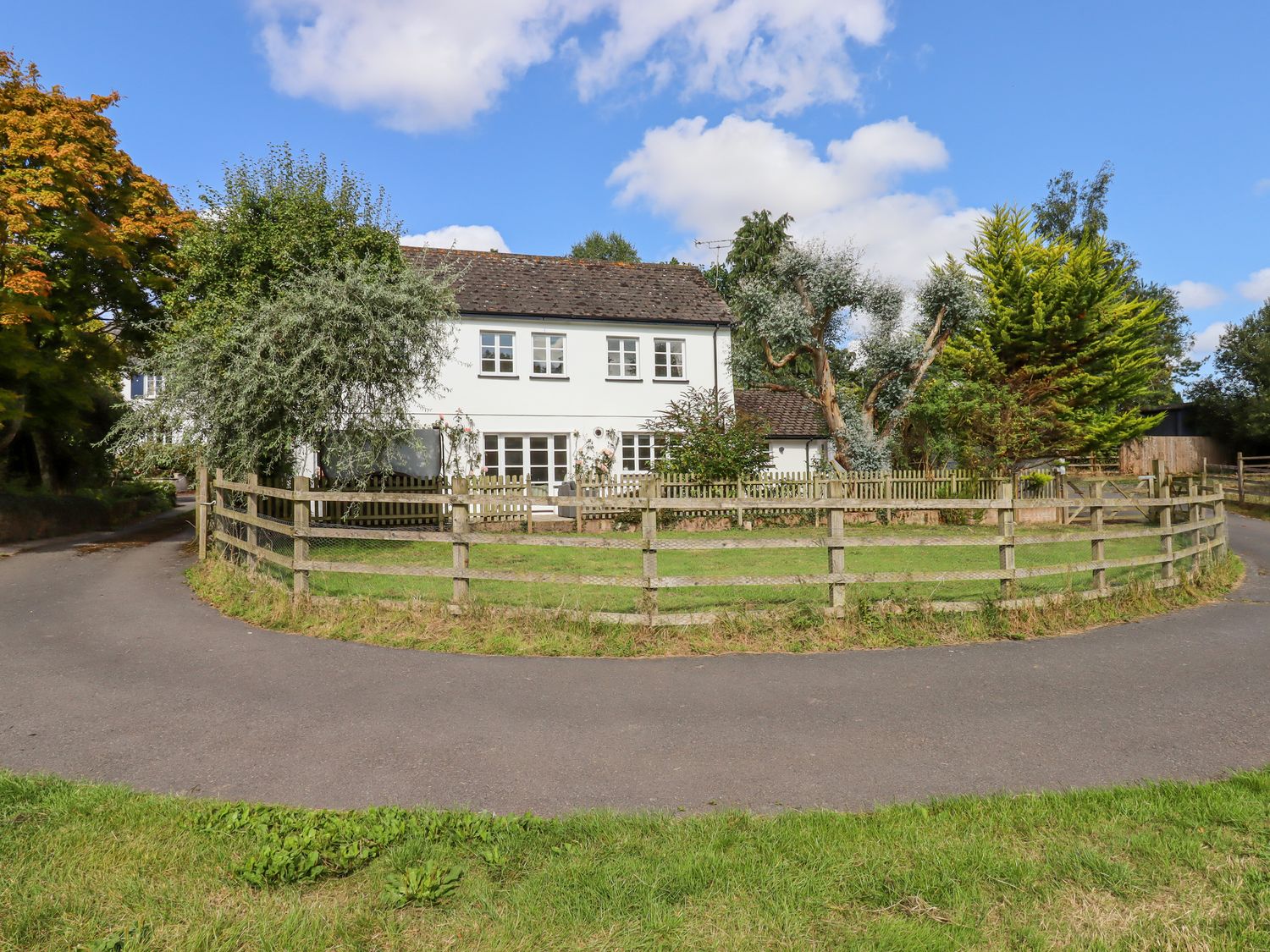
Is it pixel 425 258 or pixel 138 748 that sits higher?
pixel 425 258

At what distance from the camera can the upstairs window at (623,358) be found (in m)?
27.5

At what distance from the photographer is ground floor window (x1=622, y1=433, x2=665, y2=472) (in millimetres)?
27406

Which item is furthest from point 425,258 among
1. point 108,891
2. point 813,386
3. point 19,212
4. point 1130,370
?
point 1130,370

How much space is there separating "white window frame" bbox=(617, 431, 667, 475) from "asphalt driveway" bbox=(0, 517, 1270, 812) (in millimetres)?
18922

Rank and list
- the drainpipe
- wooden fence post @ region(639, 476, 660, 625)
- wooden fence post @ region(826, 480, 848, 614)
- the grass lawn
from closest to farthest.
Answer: wooden fence post @ region(639, 476, 660, 625) < wooden fence post @ region(826, 480, 848, 614) < the grass lawn < the drainpipe

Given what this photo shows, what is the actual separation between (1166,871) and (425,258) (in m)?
27.6

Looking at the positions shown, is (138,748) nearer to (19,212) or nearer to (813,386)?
(19,212)

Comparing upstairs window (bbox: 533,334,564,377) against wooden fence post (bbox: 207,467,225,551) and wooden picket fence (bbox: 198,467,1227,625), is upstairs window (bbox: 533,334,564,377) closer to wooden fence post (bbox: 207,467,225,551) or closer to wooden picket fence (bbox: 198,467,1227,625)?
wooden fence post (bbox: 207,467,225,551)

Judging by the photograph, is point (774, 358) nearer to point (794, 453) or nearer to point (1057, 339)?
point (794, 453)

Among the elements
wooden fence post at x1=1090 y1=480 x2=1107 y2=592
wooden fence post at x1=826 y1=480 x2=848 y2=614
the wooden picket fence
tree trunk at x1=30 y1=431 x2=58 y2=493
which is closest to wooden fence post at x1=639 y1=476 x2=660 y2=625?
the wooden picket fence

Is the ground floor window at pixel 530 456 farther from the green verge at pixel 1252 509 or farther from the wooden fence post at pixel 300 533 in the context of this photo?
the green verge at pixel 1252 509

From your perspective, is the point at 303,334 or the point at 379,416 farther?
the point at 379,416

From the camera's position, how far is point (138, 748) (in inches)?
209

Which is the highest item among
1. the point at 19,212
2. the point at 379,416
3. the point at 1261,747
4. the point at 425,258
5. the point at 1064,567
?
the point at 425,258
